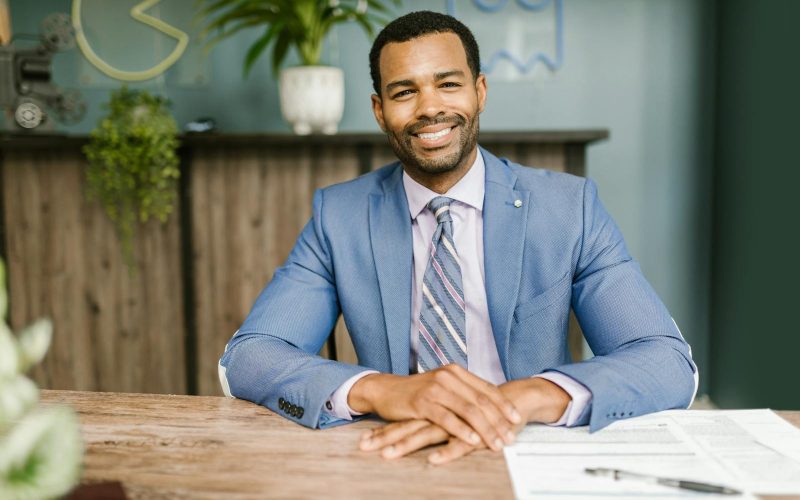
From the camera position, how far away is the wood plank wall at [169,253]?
2.80m

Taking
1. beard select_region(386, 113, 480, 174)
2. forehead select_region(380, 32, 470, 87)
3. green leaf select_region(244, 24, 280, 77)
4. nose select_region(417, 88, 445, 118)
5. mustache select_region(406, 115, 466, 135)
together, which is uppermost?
green leaf select_region(244, 24, 280, 77)

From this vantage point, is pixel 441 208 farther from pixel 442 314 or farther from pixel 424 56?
pixel 424 56

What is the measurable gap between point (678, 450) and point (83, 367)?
2.67m

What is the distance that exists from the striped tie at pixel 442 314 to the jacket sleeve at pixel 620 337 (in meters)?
0.31

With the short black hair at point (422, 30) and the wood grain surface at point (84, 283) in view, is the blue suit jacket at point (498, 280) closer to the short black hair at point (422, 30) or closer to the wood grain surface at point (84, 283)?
the short black hair at point (422, 30)

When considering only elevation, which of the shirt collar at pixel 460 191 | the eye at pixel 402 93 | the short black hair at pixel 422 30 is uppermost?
the short black hair at pixel 422 30

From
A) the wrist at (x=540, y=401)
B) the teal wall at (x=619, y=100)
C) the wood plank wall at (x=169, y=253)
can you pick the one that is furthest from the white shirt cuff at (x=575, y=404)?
the teal wall at (x=619, y=100)

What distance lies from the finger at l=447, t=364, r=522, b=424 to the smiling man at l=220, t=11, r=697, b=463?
364 millimetres

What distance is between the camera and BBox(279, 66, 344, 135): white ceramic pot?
2764 mm

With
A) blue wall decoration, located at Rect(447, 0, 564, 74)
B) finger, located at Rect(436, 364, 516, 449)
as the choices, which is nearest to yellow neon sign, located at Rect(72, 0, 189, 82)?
blue wall decoration, located at Rect(447, 0, 564, 74)

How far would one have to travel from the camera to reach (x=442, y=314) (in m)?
1.62

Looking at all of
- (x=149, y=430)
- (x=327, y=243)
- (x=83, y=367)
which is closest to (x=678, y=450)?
(x=149, y=430)

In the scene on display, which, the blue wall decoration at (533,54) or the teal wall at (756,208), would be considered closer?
the teal wall at (756,208)

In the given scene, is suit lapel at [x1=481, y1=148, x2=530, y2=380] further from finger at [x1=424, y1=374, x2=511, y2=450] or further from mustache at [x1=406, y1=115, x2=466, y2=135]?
finger at [x1=424, y1=374, x2=511, y2=450]
